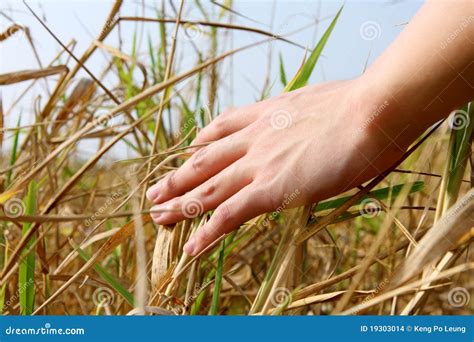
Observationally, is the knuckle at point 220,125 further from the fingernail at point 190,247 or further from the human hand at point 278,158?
the fingernail at point 190,247

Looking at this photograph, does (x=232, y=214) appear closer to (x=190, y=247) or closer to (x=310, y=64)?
(x=190, y=247)

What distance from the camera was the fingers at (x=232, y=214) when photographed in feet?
2.28

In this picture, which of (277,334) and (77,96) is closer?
(277,334)

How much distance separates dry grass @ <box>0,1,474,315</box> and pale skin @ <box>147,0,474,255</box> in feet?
0.10

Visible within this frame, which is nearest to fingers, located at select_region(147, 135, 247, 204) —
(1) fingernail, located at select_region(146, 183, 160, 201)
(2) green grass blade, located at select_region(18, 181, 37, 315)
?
(1) fingernail, located at select_region(146, 183, 160, 201)

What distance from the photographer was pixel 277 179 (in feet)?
2.47

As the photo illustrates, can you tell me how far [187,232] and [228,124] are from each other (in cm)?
21

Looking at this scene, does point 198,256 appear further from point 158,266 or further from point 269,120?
point 269,120

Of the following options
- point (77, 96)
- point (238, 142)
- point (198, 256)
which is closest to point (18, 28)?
point (77, 96)

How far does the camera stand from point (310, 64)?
0.79 meters

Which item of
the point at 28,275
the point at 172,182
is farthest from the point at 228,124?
the point at 28,275

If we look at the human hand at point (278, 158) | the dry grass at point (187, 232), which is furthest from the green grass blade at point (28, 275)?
the human hand at point (278, 158)

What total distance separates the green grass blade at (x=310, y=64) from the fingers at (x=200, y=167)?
109mm

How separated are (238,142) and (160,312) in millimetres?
316
